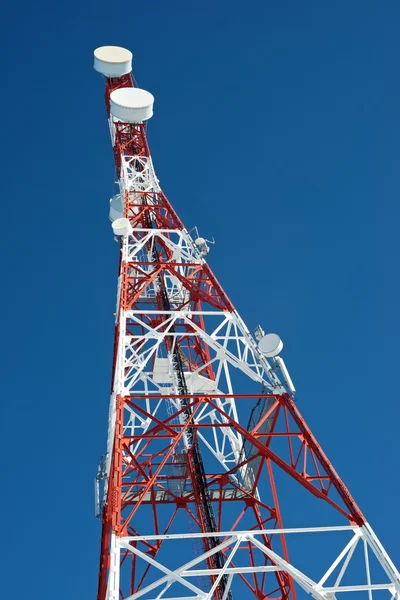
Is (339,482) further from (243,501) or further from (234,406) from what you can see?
(234,406)

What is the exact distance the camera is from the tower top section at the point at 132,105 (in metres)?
33.1

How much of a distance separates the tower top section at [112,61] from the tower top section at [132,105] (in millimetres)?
4082

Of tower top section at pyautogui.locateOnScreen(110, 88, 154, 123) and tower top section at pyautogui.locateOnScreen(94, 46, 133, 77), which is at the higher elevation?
tower top section at pyautogui.locateOnScreen(94, 46, 133, 77)

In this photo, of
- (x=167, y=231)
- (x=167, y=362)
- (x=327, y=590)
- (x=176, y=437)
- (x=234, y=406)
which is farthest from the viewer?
(x=167, y=231)

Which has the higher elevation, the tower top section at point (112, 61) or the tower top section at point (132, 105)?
the tower top section at point (112, 61)

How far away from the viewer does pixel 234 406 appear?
70.9 feet

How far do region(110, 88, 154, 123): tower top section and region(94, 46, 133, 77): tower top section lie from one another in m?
4.08

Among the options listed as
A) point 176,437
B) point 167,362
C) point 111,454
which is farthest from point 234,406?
point 111,454

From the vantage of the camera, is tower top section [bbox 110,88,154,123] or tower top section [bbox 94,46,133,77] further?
tower top section [bbox 94,46,133,77]

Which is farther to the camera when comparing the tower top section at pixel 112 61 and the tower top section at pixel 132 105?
the tower top section at pixel 112 61

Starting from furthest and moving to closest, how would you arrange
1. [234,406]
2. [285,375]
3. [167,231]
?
[167,231]
[234,406]
[285,375]

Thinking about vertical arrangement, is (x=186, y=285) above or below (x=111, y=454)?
above

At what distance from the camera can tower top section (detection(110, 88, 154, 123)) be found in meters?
33.1

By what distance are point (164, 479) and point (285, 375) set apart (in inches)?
233
